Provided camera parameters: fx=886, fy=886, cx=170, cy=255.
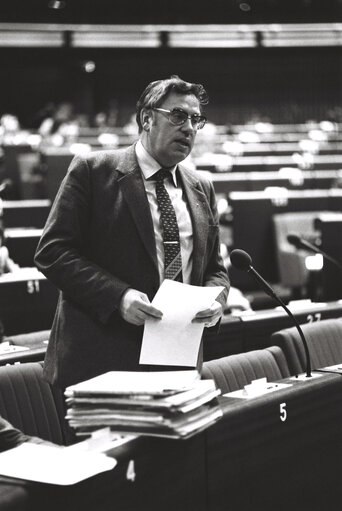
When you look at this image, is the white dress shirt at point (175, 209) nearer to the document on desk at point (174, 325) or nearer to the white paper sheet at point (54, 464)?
the document on desk at point (174, 325)

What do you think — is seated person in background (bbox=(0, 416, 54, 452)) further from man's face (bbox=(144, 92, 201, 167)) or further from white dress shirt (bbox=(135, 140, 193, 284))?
man's face (bbox=(144, 92, 201, 167))

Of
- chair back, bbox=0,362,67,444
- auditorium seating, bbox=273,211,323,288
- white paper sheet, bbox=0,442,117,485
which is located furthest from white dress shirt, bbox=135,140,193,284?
auditorium seating, bbox=273,211,323,288

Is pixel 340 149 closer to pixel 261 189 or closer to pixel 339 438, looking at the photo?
pixel 261 189

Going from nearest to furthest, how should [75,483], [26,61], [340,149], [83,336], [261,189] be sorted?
1. [75,483]
2. [83,336]
3. [261,189]
4. [340,149]
5. [26,61]

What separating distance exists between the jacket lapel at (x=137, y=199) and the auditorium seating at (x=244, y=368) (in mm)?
556

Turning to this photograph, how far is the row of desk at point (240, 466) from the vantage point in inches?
61.9

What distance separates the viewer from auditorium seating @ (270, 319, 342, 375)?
3102 millimetres

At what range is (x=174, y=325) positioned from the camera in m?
2.10

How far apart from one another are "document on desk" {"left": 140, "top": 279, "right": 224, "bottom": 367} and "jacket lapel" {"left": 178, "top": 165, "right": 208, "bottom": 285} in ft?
0.65

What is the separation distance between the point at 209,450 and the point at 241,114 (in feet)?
51.2

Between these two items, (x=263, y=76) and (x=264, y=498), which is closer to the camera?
(x=264, y=498)

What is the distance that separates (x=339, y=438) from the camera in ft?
7.54

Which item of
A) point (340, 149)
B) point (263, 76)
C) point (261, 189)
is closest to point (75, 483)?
point (261, 189)
